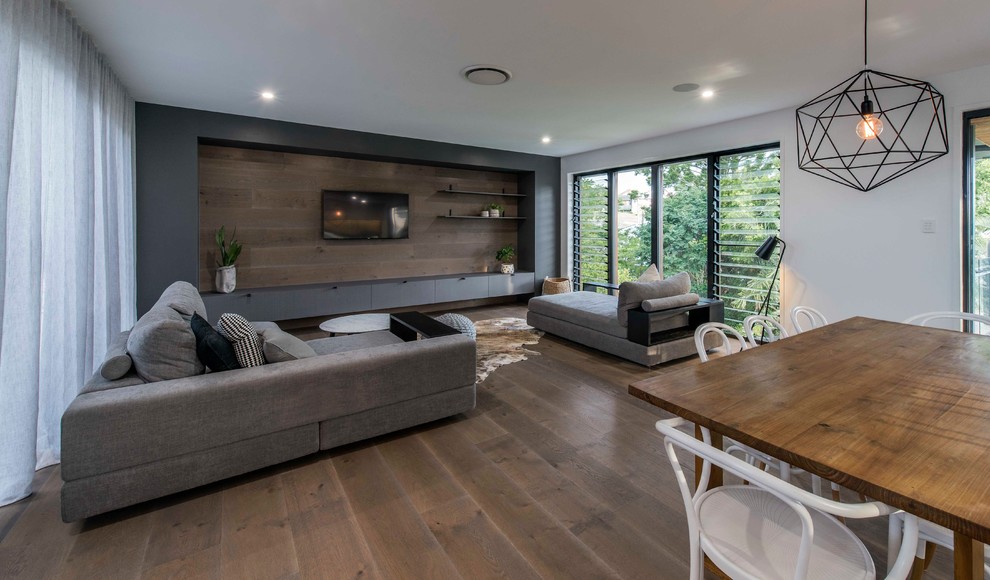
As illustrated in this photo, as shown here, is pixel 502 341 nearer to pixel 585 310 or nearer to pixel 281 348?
pixel 585 310

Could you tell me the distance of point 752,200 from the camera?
4941 mm

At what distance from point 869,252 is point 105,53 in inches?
249

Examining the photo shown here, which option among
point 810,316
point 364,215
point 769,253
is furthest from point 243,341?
point 769,253

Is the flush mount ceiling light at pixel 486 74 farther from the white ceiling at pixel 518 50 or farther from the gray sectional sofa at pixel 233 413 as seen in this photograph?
the gray sectional sofa at pixel 233 413

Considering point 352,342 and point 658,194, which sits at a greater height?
point 658,194

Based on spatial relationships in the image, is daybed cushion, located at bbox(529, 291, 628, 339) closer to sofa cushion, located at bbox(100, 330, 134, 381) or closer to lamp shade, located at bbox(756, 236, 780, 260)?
lamp shade, located at bbox(756, 236, 780, 260)

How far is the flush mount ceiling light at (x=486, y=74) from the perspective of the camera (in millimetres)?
3432

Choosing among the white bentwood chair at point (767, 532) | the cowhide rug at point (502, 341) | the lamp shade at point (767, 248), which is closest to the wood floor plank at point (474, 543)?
the white bentwood chair at point (767, 532)

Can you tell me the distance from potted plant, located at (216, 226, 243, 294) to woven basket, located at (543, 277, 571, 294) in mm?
4358

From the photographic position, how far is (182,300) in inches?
111

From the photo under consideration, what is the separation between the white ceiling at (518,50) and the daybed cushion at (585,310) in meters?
2.04

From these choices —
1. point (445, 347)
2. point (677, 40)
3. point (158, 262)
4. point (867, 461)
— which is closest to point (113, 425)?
point (445, 347)

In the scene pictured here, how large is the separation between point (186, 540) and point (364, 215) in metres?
4.84

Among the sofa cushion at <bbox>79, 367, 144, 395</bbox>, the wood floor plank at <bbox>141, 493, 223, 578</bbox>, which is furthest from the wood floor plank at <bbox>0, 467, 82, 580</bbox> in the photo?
the sofa cushion at <bbox>79, 367, 144, 395</bbox>
